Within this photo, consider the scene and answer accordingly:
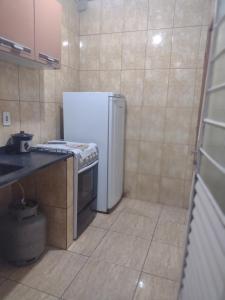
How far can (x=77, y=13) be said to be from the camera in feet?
8.86

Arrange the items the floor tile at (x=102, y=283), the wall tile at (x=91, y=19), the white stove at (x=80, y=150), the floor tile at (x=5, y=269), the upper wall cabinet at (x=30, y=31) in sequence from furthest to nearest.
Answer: the wall tile at (x=91, y=19) → the white stove at (x=80, y=150) → the floor tile at (x=5, y=269) → the floor tile at (x=102, y=283) → the upper wall cabinet at (x=30, y=31)

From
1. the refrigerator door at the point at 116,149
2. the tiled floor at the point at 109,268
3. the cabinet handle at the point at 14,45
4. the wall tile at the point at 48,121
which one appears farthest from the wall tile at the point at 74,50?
the tiled floor at the point at 109,268

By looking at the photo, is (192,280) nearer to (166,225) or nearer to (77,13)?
(166,225)

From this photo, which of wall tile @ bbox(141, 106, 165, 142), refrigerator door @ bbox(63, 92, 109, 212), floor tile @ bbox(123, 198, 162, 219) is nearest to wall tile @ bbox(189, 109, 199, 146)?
wall tile @ bbox(141, 106, 165, 142)

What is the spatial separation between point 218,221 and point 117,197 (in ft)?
6.65

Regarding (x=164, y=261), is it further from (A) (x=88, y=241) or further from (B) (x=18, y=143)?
(B) (x=18, y=143)

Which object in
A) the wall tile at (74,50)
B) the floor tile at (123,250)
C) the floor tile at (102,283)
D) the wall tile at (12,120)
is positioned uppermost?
the wall tile at (74,50)

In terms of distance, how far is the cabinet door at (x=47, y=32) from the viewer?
1.62 meters

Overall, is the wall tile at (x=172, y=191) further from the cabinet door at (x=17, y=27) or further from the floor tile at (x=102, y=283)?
the cabinet door at (x=17, y=27)

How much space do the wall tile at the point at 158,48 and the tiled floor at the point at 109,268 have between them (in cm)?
185

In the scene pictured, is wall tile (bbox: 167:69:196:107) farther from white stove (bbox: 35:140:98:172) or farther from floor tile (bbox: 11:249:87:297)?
floor tile (bbox: 11:249:87:297)

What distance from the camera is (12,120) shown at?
1.87m

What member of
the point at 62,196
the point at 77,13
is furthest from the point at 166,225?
the point at 77,13

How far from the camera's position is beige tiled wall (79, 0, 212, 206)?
2.45m
